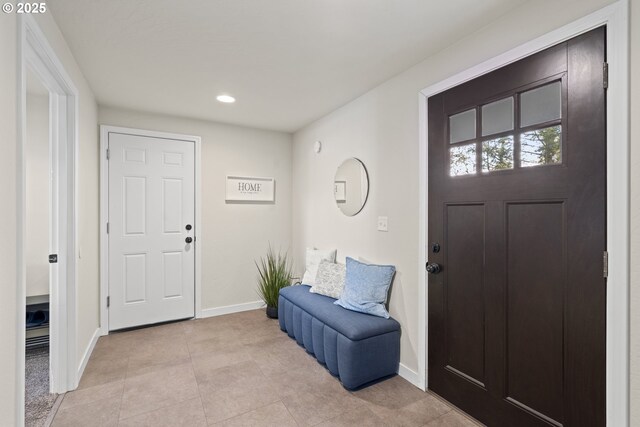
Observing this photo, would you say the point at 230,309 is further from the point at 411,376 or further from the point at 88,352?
the point at 411,376

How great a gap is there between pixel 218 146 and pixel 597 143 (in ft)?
11.7

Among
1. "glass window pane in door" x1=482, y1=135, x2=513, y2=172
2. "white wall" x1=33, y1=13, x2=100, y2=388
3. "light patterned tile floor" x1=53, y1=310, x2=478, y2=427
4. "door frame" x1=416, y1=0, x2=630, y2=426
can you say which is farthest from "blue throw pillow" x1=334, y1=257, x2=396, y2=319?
"white wall" x1=33, y1=13, x2=100, y2=388

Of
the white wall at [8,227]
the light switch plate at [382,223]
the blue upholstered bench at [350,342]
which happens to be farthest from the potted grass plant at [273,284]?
the white wall at [8,227]

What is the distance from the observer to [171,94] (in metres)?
2.96

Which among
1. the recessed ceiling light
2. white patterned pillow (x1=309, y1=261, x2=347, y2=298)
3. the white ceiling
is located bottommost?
white patterned pillow (x1=309, y1=261, x2=347, y2=298)

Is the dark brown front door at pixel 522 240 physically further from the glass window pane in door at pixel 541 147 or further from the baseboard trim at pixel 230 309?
the baseboard trim at pixel 230 309

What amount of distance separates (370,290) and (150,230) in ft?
8.37

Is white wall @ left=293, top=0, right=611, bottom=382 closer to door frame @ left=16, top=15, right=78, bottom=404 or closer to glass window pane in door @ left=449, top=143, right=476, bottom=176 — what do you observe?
glass window pane in door @ left=449, top=143, right=476, bottom=176

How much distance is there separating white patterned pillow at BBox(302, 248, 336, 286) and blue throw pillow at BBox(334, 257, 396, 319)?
2.23ft

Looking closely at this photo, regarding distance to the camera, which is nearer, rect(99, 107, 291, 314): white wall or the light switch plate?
the light switch plate

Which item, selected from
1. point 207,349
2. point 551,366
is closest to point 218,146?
point 207,349

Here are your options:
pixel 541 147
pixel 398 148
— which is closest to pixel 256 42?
pixel 398 148

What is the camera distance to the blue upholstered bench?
224 centimetres

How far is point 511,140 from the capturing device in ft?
5.78
